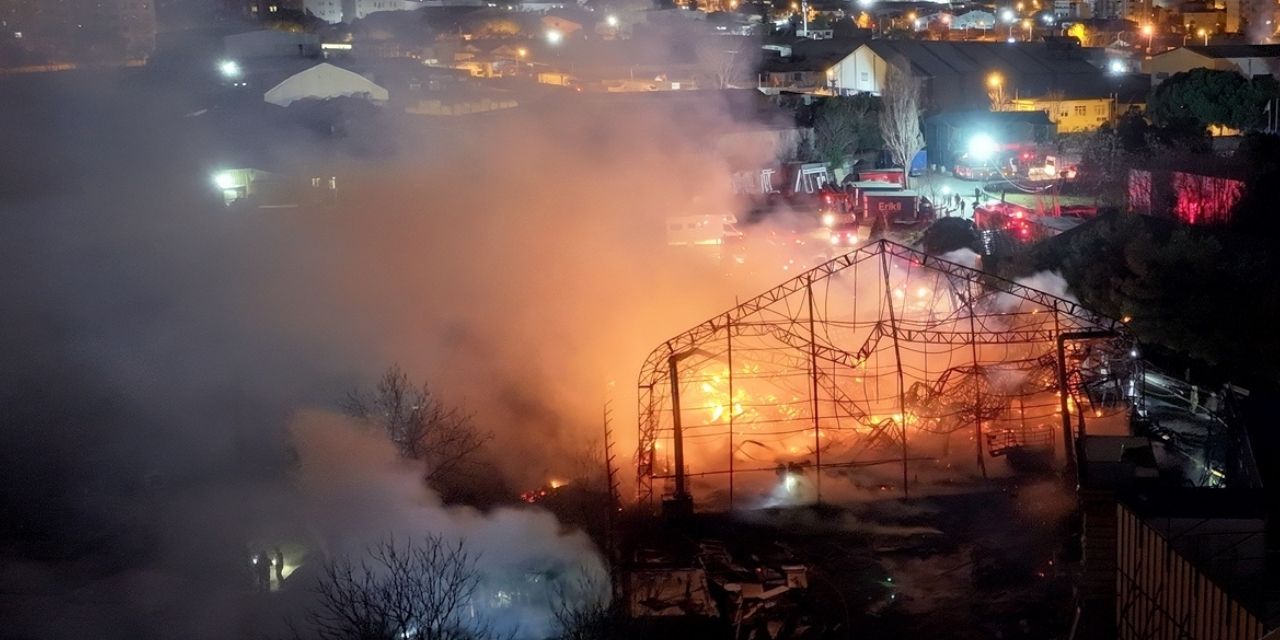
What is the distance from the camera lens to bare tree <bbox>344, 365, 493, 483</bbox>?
7738mm

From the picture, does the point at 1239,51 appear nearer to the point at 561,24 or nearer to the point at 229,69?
the point at 561,24

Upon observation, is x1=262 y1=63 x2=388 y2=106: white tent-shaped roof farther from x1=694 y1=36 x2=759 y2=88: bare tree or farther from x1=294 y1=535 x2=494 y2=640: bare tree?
x1=294 y1=535 x2=494 y2=640: bare tree

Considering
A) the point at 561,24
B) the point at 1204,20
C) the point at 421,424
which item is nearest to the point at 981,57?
the point at 561,24

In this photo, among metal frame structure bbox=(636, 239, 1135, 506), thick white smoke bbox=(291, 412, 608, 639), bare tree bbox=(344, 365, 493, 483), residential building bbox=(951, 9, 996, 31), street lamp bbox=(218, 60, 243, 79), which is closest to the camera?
thick white smoke bbox=(291, 412, 608, 639)

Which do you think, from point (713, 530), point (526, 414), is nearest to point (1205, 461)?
point (713, 530)

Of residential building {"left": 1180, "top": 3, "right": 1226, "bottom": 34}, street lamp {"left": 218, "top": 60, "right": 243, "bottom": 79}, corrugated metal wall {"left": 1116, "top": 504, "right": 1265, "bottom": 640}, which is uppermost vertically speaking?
residential building {"left": 1180, "top": 3, "right": 1226, "bottom": 34}

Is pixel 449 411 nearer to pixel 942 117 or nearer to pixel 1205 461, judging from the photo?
pixel 1205 461

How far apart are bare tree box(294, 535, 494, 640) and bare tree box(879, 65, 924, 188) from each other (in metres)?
12.6

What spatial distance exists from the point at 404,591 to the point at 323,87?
12.0m

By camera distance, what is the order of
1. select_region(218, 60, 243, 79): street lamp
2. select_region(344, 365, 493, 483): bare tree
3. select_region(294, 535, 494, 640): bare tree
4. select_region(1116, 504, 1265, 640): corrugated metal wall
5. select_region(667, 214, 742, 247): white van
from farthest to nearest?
select_region(218, 60, 243, 79): street lamp → select_region(667, 214, 742, 247): white van → select_region(344, 365, 493, 483): bare tree → select_region(294, 535, 494, 640): bare tree → select_region(1116, 504, 1265, 640): corrugated metal wall

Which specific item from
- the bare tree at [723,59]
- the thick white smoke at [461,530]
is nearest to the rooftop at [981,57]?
the bare tree at [723,59]

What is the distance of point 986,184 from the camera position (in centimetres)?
1572

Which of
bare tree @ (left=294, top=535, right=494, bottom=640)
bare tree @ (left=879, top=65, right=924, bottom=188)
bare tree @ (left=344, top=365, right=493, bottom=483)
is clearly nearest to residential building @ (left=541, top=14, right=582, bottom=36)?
bare tree @ (left=879, top=65, right=924, bottom=188)

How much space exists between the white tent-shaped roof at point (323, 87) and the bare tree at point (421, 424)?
7589 millimetres
